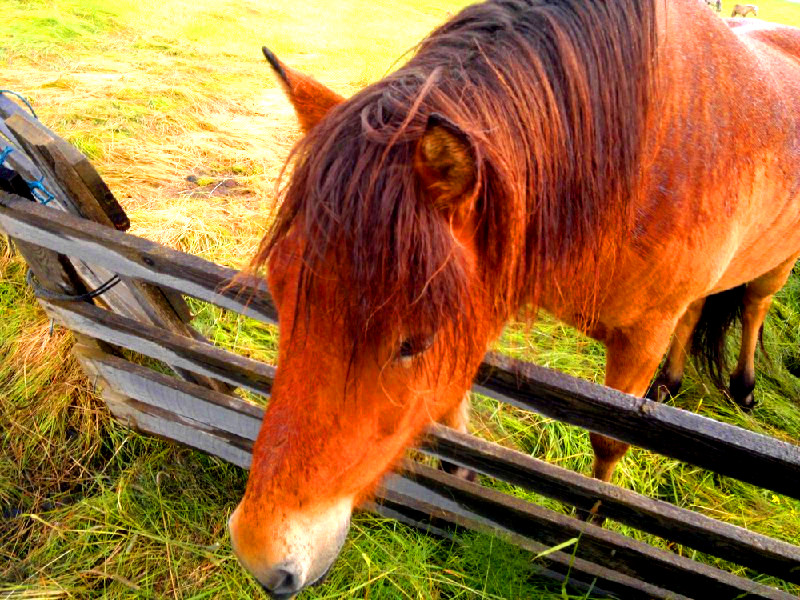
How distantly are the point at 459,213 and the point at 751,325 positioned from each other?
3308 millimetres

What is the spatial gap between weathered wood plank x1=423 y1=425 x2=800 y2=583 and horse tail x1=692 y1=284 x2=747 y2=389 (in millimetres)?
1960

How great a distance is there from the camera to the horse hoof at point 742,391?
337 cm

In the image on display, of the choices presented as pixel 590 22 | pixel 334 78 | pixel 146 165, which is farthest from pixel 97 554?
pixel 334 78

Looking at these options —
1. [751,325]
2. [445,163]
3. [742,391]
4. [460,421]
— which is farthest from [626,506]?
[751,325]

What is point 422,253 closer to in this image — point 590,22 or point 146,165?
point 590,22

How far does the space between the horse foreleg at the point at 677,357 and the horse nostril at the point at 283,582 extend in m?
2.74

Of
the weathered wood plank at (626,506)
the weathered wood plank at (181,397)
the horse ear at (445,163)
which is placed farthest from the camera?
the weathered wood plank at (181,397)

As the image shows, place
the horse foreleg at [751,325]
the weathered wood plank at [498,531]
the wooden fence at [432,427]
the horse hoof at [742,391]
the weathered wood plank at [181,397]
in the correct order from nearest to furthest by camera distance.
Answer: the wooden fence at [432,427] → the weathered wood plank at [498,531] → the weathered wood plank at [181,397] → the horse foreleg at [751,325] → the horse hoof at [742,391]

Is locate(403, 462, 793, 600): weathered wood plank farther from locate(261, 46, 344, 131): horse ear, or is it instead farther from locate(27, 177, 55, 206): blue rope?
locate(27, 177, 55, 206): blue rope

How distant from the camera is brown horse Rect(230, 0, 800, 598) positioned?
1.02 metres

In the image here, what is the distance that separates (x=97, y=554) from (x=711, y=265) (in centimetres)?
275

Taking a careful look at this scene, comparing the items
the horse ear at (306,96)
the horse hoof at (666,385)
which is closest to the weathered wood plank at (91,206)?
the horse ear at (306,96)

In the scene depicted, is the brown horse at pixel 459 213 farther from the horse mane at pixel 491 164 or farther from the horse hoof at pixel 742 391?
the horse hoof at pixel 742 391

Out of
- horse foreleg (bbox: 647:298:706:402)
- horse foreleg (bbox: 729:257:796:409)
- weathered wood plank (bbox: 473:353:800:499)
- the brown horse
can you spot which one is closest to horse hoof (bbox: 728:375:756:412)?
horse foreleg (bbox: 729:257:796:409)
